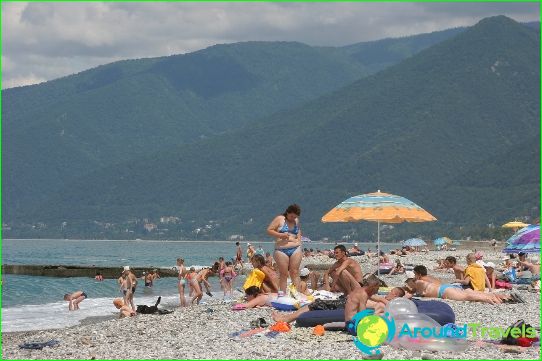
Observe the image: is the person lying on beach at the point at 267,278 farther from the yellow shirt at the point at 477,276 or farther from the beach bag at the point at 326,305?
the yellow shirt at the point at 477,276

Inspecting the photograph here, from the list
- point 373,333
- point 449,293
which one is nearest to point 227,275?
point 449,293

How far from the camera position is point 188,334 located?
15.1 metres

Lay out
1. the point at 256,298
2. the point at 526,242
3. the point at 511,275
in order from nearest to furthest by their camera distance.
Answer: the point at 256,298
the point at 526,242
the point at 511,275

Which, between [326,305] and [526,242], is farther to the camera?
[526,242]

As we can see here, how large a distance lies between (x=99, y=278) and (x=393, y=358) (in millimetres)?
35926

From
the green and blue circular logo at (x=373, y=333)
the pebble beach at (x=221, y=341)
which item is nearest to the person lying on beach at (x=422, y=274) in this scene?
the pebble beach at (x=221, y=341)

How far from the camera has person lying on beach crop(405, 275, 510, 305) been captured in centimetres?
1908

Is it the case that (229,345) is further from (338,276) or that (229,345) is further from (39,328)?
(39,328)

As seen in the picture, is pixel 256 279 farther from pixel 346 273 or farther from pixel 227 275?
pixel 227 275

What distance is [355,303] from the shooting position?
13.8 m

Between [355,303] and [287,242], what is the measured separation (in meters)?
3.54

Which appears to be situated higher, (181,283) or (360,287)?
(360,287)

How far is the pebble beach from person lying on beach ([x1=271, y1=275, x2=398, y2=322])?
360 mm

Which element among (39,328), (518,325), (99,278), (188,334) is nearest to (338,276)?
(188,334)
